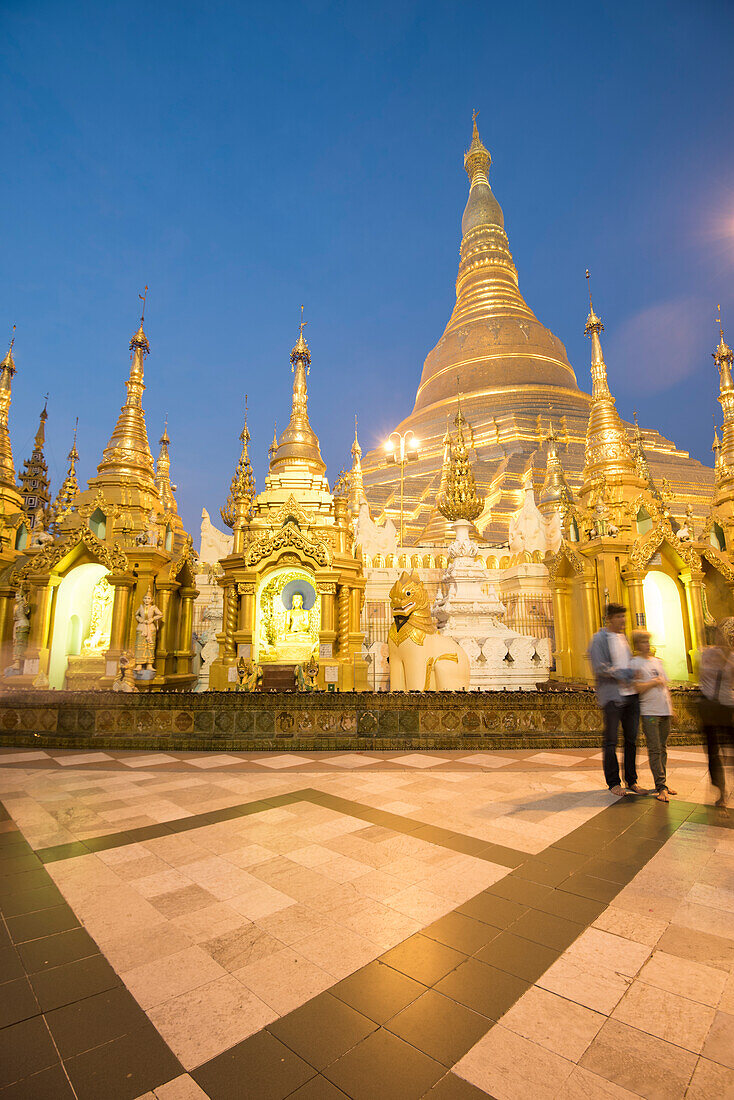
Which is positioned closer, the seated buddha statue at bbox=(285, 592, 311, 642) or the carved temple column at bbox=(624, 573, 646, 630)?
the carved temple column at bbox=(624, 573, 646, 630)

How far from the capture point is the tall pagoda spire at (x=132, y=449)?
51.5ft

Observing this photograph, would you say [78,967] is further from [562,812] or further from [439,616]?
[439,616]

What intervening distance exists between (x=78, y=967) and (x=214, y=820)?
2026mm

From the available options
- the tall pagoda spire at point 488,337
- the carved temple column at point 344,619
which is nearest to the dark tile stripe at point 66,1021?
the carved temple column at point 344,619

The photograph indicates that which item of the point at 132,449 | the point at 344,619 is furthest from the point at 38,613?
the point at 344,619

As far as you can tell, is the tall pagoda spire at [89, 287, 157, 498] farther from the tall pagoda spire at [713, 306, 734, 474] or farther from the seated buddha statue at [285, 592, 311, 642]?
the tall pagoda spire at [713, 306, 734, 474]

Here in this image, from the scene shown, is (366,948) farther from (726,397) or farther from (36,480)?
(36,480)

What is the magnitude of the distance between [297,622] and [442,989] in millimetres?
12073

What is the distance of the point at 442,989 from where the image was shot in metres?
2.27

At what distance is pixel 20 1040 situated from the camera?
1.97 metres

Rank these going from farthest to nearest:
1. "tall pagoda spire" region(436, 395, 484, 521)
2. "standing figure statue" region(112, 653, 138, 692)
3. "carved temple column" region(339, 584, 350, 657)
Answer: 1. "tall pagoda spire" region(436, 395, 484, 521)
2. "carved temple column" region(339, 584, 350, 657)
3. "standing figure statue" region(112, 653, 138, 692)

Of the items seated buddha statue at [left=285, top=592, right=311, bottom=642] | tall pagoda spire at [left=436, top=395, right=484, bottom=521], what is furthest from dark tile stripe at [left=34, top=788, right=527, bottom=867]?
tall pagoda spire at [left=436, top=395, right=484, bottom=521]

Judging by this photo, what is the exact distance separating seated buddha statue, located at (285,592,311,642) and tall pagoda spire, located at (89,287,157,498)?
5.90m

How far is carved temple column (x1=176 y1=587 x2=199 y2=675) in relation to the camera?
1480 centimetres
